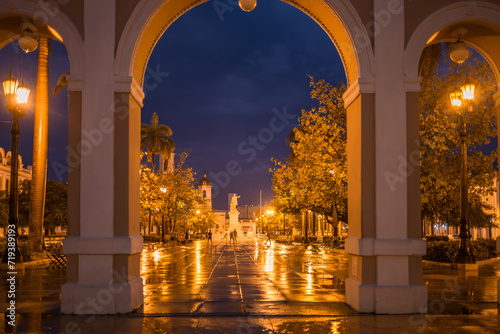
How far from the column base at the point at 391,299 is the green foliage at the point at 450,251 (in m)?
13.5

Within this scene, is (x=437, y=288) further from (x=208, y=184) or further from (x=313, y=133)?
(x=208, y=184)

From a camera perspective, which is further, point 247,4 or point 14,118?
point 14,118

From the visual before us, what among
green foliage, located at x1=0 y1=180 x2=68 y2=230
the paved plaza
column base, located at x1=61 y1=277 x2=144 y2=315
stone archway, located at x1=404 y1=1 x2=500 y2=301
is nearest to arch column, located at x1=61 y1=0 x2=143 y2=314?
column base, located at x1=61 y1=277 x2=144 y2=315

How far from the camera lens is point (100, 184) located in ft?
34.5

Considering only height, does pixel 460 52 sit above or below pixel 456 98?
below

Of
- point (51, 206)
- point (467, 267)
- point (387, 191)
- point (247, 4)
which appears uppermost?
point (247, 4)

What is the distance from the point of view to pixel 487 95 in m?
25.3

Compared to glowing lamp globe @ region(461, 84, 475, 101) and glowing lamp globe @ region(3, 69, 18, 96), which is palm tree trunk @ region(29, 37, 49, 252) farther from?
glowing lamp globe @ region(461, 84, 475, 101)

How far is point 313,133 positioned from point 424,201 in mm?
6297

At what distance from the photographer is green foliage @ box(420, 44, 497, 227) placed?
24.1 metres

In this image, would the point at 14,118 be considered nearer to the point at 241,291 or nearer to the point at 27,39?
the point at 27,39

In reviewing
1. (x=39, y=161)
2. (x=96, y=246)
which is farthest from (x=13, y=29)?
(x=39, y=161)

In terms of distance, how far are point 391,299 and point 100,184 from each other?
622 cm

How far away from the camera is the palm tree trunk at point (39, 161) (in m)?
27.1
